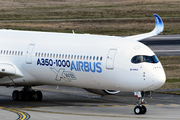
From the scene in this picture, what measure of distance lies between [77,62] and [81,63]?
1.06 ft

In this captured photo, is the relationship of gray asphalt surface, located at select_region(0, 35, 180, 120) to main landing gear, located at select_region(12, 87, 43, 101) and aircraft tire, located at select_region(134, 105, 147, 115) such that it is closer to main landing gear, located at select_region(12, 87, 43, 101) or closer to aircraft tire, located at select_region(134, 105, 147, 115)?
aircraft tire, located at select_region(134, 105, 147, 115)

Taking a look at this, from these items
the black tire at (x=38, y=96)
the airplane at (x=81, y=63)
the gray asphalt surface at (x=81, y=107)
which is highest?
the airplane at (x=81, y=63)

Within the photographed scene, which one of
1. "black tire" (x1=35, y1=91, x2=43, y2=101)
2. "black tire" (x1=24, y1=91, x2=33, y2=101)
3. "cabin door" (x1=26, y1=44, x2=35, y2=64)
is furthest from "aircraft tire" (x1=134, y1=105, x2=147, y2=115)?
"black tire" (x1=24, y1=91, x2=33, y2=101)

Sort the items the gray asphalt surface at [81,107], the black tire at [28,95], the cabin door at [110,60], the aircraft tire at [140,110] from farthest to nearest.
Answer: the black tire at [28,95]
the cabin door at [110,60]
the aircraft tire at [140,110]
the gray asphalt surface at [81,107]

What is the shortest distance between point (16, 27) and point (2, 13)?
26212mm

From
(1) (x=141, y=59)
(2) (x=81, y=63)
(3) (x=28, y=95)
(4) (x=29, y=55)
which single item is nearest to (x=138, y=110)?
(1) (x=141, y=59)

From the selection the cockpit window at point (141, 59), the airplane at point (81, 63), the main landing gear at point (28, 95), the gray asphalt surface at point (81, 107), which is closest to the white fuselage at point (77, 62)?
the airplane at point (81, 63)

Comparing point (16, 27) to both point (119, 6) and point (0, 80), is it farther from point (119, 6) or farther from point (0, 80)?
point (0, 80)

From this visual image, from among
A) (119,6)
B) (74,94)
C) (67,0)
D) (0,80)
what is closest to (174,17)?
(119,6)

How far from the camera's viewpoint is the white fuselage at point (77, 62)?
28.9 meters

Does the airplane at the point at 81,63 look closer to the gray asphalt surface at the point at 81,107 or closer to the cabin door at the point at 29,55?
the cabin door at the point at 29,55

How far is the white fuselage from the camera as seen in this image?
2892cm

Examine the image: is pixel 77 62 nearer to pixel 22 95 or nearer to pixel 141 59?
pixel 141 59

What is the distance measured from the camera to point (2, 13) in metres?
115
